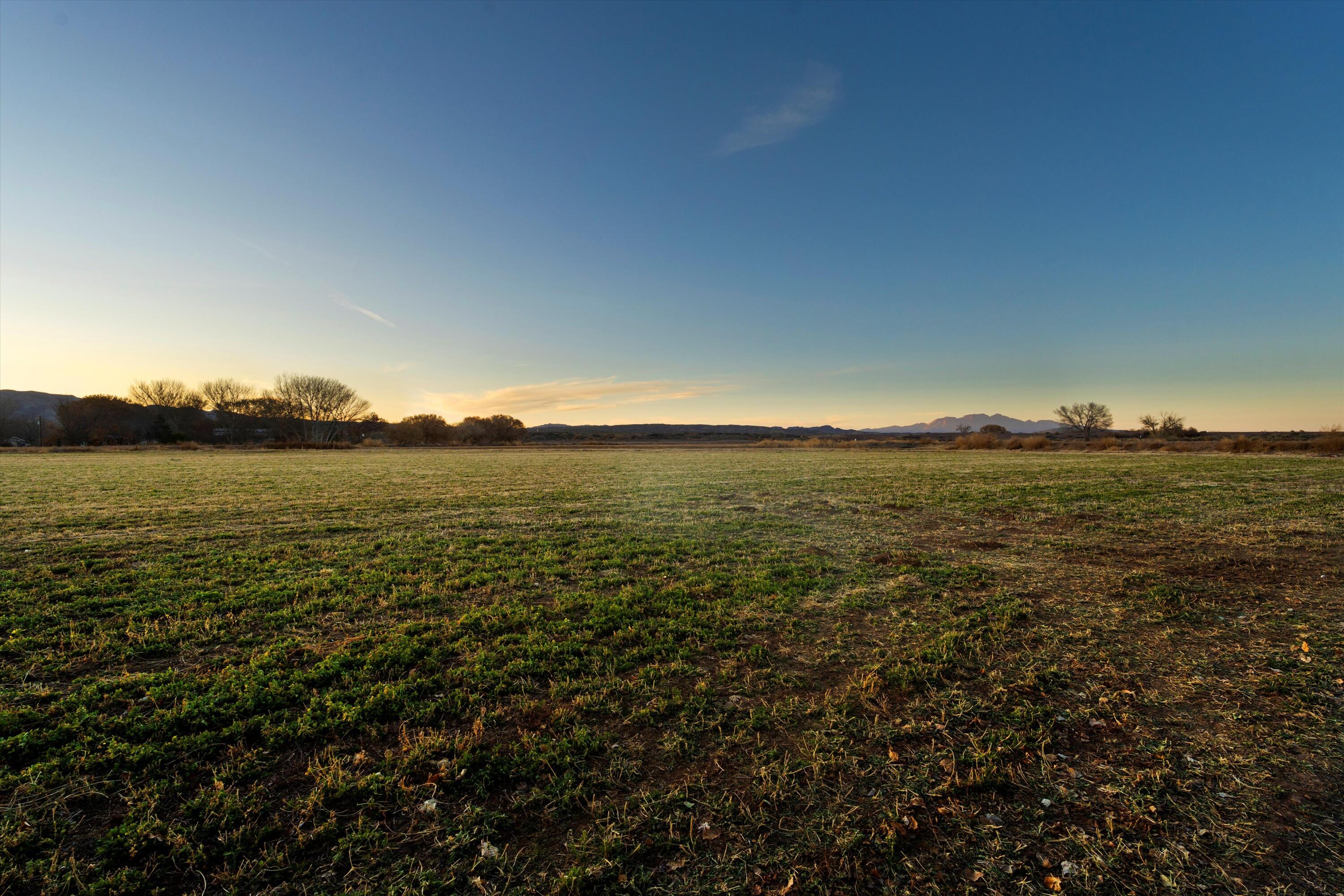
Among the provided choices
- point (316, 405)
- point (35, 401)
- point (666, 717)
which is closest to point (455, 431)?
point (316, 405)

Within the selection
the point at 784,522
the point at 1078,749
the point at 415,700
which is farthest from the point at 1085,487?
the point at 415,700

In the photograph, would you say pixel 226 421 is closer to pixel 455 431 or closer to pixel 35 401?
pixel 455 431

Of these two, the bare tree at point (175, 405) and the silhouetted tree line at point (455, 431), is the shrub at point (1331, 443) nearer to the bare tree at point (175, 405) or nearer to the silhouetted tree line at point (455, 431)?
the silhouetted tree line at point (455, 431)

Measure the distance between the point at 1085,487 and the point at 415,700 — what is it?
91.3 ft

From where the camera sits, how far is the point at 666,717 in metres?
4.75

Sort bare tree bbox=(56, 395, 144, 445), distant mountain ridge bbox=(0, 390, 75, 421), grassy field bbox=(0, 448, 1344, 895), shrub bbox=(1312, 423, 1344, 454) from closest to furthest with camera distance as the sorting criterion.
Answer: grassy field bbox=(0, 448, 1344, 895) < shrub bbox=(1312, 423, 1344, 454) < bare tree bbox=(56, 395, 144, 445) < distant mountain ridge bbox=(0, 390, 75, 421)

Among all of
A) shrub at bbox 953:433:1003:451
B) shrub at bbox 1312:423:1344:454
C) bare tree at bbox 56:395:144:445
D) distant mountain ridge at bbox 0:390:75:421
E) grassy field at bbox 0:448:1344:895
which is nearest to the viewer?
grassy field at bbox 0:448:1344:895

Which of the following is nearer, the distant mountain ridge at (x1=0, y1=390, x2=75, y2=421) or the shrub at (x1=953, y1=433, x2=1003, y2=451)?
the shrub at (x1=953, y1=433, x2=1003, y2=451)

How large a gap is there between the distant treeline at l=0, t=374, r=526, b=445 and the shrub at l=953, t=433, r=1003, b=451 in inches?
3127

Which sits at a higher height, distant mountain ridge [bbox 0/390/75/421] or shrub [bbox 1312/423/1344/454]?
distant mountain ridge [bbox 0/390/75/421]

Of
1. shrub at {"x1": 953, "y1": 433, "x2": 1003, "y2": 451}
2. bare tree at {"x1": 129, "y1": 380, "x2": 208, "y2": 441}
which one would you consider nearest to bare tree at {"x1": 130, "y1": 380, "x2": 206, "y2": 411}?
bare tree at {"x1": 129, "y1": 380, "x2": 208, "y2": 441}

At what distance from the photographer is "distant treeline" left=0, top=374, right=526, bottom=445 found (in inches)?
Answer: 3199

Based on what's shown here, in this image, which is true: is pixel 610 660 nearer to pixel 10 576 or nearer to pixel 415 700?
pixel 415 700

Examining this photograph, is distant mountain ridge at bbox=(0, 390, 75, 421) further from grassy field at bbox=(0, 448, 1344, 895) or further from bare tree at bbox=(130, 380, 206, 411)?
grassy field at bbox=(0, 448, 1344, 895)
